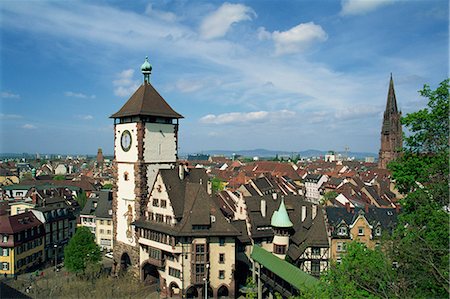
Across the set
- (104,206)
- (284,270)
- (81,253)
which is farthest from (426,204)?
(104,206)

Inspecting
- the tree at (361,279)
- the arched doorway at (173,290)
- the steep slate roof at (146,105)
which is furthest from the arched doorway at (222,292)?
the steep slate roof at (146,105)

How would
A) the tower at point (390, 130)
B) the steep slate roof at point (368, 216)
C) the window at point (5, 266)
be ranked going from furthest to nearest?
the tower at point (390, 130) < the window at point (5, 266) < the steep slate roof at point (368, 216)

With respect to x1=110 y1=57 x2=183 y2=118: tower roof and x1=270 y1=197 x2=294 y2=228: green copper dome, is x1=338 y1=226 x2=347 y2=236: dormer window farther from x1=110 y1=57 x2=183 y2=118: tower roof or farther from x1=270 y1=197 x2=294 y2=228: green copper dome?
x1=110 y1=57 x2=183 y2=118: tower roof

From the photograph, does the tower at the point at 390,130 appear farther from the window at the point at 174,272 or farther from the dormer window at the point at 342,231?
the window at the point at 174,272

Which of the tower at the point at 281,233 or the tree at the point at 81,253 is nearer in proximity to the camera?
the tower at the point at 281,233

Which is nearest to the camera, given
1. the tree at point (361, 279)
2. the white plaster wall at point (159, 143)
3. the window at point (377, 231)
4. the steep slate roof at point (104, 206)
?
the tree at point (361, 279)

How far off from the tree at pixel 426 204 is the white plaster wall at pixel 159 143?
26811 millimetres

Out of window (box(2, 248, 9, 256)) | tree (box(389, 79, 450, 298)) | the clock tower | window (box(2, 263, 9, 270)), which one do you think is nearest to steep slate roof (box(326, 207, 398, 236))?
tree (box(389, 79, 450, 298))

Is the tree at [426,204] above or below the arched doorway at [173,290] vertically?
above

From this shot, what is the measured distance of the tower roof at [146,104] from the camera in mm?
44844

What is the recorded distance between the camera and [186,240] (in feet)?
128

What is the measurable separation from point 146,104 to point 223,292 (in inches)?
943

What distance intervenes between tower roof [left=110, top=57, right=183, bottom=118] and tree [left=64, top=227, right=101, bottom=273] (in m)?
16.4

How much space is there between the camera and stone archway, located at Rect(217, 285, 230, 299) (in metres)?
40.6
